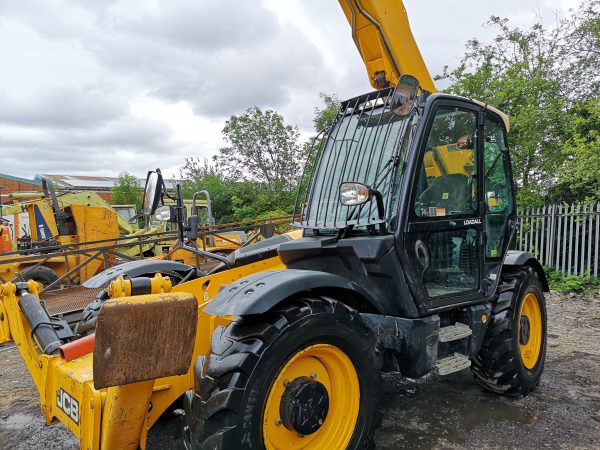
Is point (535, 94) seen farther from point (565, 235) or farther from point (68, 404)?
point (68, 404)

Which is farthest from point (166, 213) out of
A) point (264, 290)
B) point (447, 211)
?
point (447, 211)

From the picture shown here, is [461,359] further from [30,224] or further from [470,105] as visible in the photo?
[30,224]

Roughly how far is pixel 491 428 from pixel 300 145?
1869cm

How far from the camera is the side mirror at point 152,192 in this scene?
10.3 ft

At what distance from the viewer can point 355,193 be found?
8.84 ft

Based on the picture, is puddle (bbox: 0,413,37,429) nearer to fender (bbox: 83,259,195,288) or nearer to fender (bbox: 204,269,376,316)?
fender (bbox: 83,259,195,288)

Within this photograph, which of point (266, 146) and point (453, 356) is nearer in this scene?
point (453, 356)

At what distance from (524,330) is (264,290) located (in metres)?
2.85

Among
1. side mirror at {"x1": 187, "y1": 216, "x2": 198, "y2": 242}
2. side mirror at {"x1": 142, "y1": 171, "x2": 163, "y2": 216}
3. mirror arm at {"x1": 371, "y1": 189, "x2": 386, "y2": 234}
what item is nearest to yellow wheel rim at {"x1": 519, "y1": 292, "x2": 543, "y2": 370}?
mirror arm at {"x1": 371, "y1": 189, "x2": 386, "y2": 234}

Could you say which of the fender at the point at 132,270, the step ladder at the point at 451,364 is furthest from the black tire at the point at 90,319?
the step ladder at the point at 451,364

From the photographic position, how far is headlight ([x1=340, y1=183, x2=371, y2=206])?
2693mm

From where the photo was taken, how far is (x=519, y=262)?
4.10 meters

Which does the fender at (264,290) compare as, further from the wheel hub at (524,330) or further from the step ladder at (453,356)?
the wheel hub at (524,330)

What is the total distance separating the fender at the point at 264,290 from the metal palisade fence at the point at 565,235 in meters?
7.47
